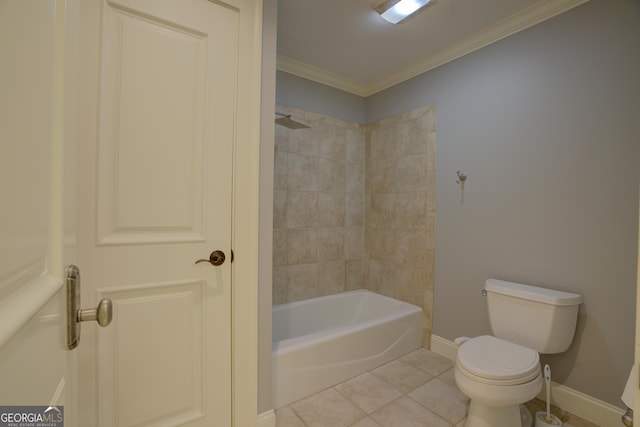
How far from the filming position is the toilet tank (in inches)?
64.9

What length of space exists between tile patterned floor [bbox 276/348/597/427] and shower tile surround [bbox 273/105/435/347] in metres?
0.51

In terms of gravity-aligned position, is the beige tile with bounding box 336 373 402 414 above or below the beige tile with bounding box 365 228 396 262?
below

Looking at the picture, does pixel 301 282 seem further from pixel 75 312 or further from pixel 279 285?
pixel 75 312

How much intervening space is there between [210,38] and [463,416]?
8.02ft

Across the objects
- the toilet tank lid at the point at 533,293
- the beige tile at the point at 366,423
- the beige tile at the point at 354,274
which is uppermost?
the toilet tank lid at the point at 533,293

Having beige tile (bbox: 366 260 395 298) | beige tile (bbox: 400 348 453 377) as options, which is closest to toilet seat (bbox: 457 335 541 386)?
beige tile (bbox: 400 348 453 377)

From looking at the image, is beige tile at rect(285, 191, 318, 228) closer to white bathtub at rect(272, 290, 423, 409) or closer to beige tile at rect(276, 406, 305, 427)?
white bathtub at rect(272, 290, 423, 409)

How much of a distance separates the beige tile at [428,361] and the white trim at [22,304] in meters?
2.40

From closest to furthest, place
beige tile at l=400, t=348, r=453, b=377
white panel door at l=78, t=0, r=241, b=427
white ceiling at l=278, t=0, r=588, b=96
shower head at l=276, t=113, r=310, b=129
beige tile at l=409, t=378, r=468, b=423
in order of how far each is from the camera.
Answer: white panel door at l=78, t=0, r=241, b=427 < beige tile at l=409, t=378, r=468, b=423 < white ceiling at l=278, t=0, r=588, b=96 < beige tile at l=400, t=348, r=453, b=377 < shower head at l=276, t=113, r=310, b=129

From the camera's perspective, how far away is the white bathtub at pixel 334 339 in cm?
183

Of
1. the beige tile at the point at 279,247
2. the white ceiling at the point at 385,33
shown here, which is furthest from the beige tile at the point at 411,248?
the white ceiling at the point at 385,33

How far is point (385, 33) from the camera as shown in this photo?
217 centimetres

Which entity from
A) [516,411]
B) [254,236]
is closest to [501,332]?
[516,411]

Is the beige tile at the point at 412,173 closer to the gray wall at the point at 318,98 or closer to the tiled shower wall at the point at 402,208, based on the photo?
the tiled shower wall at the point at 402,208
